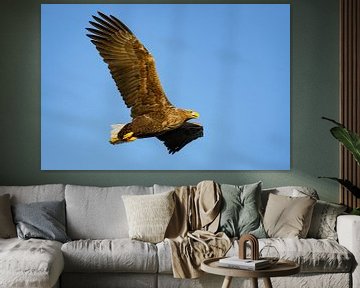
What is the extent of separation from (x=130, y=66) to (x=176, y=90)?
1.51 feet

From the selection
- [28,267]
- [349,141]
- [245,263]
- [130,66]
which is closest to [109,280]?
[28,267]

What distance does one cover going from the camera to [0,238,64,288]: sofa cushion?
4992 mm

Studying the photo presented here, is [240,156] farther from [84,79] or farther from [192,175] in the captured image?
[84,79]

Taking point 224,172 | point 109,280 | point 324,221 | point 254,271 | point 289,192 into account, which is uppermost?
point 224,172

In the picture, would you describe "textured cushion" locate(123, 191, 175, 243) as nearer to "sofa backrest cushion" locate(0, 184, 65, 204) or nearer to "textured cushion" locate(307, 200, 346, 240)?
"sofa backrest cushion" locate(0, 184, 65, 204)

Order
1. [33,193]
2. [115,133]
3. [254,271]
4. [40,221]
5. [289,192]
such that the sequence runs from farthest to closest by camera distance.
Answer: [115,133]
[289,192]
[33,193]
[40,221]
[254,271]

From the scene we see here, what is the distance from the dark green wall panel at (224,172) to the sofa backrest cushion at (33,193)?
0.27 metres

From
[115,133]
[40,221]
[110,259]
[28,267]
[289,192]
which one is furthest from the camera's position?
[115,133]

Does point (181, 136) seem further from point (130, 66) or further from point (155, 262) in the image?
point (155, 262)

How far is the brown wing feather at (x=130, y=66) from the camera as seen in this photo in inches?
256

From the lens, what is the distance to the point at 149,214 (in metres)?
6.11

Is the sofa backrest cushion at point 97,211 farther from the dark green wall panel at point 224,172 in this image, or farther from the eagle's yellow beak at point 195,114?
the eagle's yellow beak at point 195,114

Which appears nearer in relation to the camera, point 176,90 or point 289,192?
point 289,192

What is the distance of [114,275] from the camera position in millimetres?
5676
